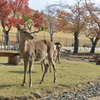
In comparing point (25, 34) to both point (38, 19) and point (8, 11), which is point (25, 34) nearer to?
point (8, 11)

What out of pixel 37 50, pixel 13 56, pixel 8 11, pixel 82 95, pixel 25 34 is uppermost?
pixel 8 11

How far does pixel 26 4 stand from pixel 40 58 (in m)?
19.2

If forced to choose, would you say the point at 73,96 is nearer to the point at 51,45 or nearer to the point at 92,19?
the point at 51,45

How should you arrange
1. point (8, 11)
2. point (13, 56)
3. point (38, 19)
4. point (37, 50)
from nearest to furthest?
point (37, 50) < point (13, 56) < point (8, 11) < point (38, 19)

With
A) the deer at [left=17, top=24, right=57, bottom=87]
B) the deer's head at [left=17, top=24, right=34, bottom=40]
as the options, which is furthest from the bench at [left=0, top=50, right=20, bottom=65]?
the deer's head at [left=17, top=24, right=34, bottom=40]

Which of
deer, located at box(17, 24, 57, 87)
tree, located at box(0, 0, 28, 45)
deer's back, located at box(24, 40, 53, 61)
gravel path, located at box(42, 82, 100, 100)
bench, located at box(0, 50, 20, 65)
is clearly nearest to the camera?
gravel path, located at box(42, 82, 100, 100)

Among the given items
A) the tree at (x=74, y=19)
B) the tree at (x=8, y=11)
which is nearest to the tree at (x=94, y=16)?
the tree at (x=74, y=19)

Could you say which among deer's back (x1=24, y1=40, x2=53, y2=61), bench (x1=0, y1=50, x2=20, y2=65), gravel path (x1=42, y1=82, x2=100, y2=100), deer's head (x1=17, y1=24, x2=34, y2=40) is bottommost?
gravel path (x1=42, y1=82, x2=100, y2=100)

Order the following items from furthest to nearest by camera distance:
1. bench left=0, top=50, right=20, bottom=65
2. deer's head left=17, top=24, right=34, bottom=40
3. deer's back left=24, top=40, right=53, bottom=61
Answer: bench left=0, top=50, right=20, bottom=65 → deer's back left=24, top=40, right=53, bottom=61 → deer's head left=17, top=24, right=34, bottom=40

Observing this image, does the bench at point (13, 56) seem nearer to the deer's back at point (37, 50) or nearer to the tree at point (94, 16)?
the deer's back at point (37, 50)

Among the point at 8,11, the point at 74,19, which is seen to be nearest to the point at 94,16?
the point at 74,19

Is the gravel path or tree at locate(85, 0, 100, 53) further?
tree at locate(85, 0, 100, 53)

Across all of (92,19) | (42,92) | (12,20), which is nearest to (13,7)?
(12,20)

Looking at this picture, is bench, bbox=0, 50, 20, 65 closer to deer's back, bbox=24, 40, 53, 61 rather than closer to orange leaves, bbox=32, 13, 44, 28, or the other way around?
deer's back, bbox=24, 40, 53, 61
